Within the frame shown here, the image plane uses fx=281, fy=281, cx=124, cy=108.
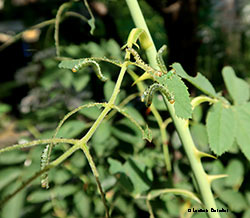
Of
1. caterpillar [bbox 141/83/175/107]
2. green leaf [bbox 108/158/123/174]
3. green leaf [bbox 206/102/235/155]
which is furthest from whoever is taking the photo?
green leaf [bbox 108/158/123/174]

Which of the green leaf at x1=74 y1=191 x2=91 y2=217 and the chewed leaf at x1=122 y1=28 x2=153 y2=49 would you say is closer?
the chewed leaf at x1=122 y1=28 x2=153 y2=49

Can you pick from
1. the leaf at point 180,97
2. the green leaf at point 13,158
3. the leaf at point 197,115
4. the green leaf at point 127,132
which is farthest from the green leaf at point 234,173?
the green leaf at point 13,158

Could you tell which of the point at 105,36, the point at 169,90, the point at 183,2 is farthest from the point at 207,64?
the point at 169,90

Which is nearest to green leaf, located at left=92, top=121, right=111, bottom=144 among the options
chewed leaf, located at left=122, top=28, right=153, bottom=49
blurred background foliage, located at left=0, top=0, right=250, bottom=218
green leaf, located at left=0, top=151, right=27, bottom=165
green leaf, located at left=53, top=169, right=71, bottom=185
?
blurred background foliage, located at left=0, top=0, right=250, bottom=218

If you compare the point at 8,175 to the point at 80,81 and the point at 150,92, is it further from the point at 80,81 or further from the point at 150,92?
the point at 150,92

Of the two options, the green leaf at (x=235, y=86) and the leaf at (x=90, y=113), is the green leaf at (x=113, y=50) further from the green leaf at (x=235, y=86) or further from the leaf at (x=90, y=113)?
the green leaf at (x=235, y=86)

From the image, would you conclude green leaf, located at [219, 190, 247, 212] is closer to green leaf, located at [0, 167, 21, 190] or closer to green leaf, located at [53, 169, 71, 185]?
green leaf, located at [53, 169, 71, 185]
